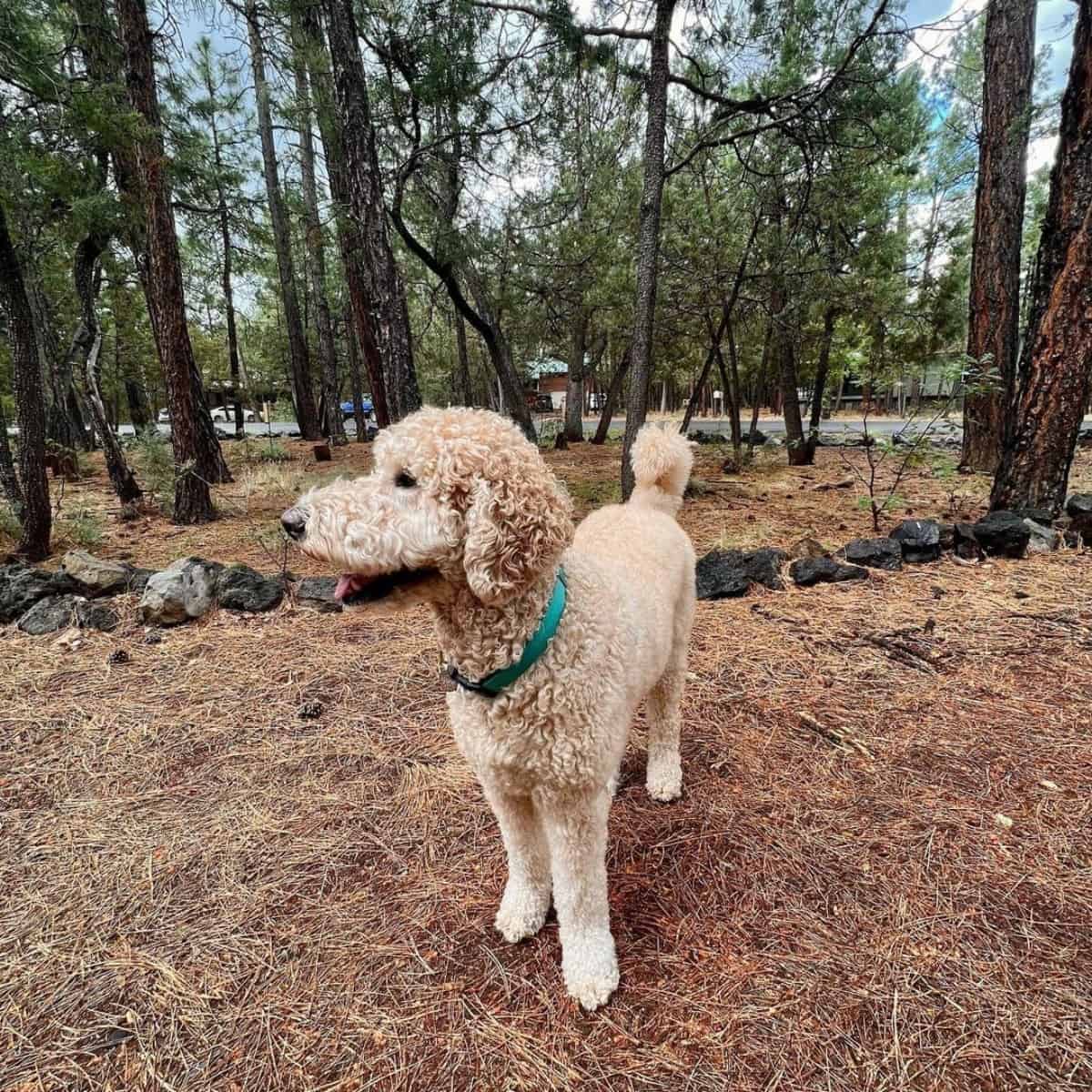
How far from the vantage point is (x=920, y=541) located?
15.3ft

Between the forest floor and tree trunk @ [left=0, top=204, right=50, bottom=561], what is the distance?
2.16 meters

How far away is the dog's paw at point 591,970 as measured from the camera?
1611 mm

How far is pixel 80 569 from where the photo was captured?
4.18m

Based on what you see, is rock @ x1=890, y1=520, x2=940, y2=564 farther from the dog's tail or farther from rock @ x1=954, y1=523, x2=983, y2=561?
the dog's tail

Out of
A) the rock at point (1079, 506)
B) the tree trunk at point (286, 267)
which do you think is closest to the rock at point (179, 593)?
the rock at point (1079, 506)

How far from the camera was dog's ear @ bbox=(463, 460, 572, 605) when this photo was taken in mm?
1365

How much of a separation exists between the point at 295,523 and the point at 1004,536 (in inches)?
212

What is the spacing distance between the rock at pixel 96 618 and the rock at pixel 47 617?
0.06 metres

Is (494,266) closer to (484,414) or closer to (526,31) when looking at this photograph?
(526,31)

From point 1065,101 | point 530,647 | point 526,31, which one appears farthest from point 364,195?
point 1065,101

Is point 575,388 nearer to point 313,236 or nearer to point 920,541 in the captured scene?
point 313,236

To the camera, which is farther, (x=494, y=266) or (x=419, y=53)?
(x=494, y=266)

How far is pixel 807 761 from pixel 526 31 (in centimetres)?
702

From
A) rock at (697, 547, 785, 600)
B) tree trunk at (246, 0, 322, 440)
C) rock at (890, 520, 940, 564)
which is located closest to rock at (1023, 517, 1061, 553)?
Result: rock at (890, 520, 940, 564)
